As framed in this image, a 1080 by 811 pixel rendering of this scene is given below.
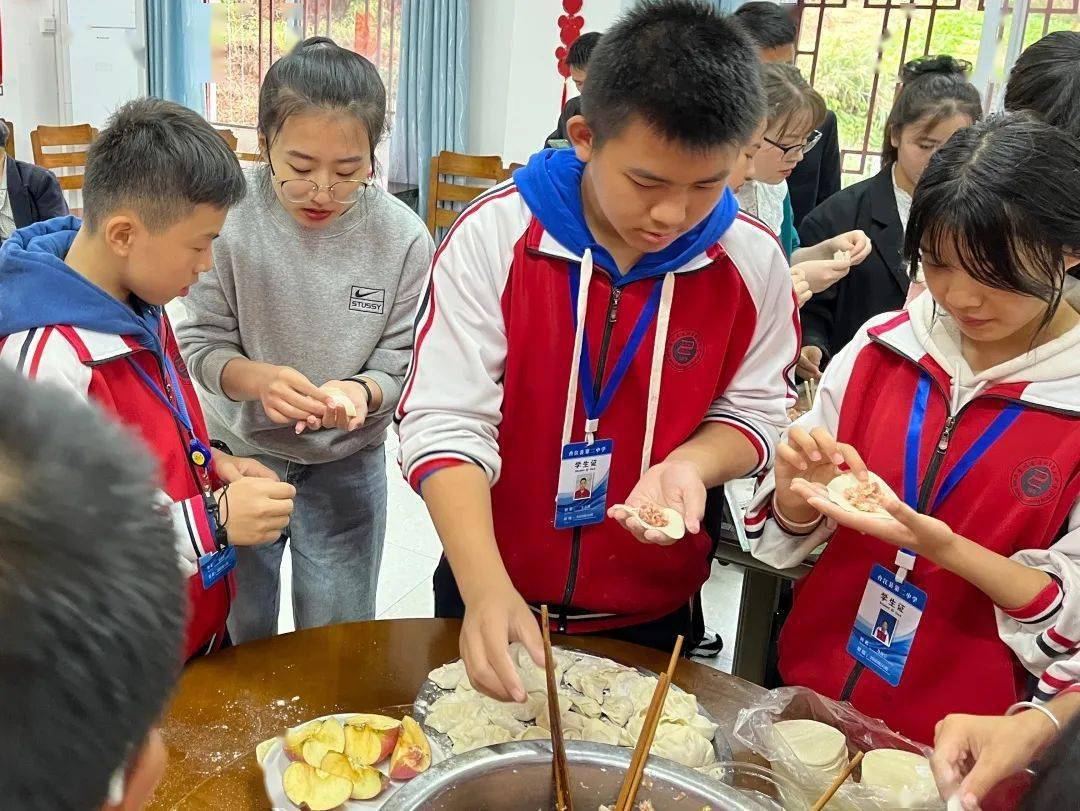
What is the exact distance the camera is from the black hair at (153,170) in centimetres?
141

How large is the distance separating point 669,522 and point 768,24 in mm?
2572

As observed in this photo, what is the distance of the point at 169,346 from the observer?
152 cm

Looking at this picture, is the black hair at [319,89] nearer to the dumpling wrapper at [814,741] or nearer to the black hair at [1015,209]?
the black hair at [1015,209]

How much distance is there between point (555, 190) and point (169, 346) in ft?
2.23

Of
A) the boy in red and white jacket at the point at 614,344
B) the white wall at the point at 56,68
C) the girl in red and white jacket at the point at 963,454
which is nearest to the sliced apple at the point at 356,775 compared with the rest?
the boy in red and white jacket at the point at 614,344

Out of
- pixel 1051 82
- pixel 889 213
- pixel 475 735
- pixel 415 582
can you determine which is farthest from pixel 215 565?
pixel 889 213

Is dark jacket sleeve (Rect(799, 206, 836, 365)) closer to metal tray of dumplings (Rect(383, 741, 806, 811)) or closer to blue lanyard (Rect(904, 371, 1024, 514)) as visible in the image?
blue lanyard (Rect(904, 371, 1024, 514))

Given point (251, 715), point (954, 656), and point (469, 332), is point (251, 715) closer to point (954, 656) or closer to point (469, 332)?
point (469, 332)

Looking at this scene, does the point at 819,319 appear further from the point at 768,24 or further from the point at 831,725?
the point at 831,725

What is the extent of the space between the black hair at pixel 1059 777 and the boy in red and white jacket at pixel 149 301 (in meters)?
1.08

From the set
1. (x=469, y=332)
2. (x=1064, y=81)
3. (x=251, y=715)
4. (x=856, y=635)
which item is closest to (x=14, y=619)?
(x=251, y=715)

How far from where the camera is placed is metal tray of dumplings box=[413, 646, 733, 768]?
44.9 inches

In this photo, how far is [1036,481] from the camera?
123 centimetres

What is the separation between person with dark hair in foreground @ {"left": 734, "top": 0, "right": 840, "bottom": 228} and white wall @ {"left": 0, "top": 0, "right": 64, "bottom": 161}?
4.95m
